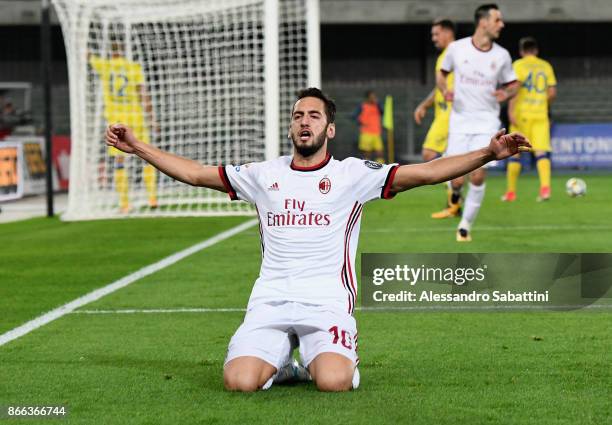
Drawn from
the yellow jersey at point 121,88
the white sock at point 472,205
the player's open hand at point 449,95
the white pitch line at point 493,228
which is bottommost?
the white pitch line at point 493,228

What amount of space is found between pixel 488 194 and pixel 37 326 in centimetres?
1388

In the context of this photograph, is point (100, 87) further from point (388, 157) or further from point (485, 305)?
point (388, 157)

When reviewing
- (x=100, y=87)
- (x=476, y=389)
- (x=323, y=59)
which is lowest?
(x=476, y=389)

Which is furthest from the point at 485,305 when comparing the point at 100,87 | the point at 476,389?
the point at 100,87

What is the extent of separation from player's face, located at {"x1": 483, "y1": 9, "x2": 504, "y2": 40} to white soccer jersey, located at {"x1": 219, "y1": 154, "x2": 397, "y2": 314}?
6.61 metres

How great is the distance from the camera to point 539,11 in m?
35.8

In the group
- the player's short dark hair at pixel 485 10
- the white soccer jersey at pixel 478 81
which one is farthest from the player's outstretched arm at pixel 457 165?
the white soccer jersey at pixel 478 81

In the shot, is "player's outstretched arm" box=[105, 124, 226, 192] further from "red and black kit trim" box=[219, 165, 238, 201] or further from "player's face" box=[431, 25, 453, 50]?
"player's face" box=[431, 25, 453, 50]

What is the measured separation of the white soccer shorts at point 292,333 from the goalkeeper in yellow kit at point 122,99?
36.1 feet

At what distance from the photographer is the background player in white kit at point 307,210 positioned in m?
5.69

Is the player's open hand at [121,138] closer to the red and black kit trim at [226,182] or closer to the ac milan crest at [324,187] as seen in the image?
the red and black kit trim at [226,182]

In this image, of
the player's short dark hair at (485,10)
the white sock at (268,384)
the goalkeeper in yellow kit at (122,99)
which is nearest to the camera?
the white sock at (268,384)

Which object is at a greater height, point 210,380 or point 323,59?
point 323,59

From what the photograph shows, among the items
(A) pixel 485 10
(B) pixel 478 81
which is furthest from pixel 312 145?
(B) pixel 478 81
